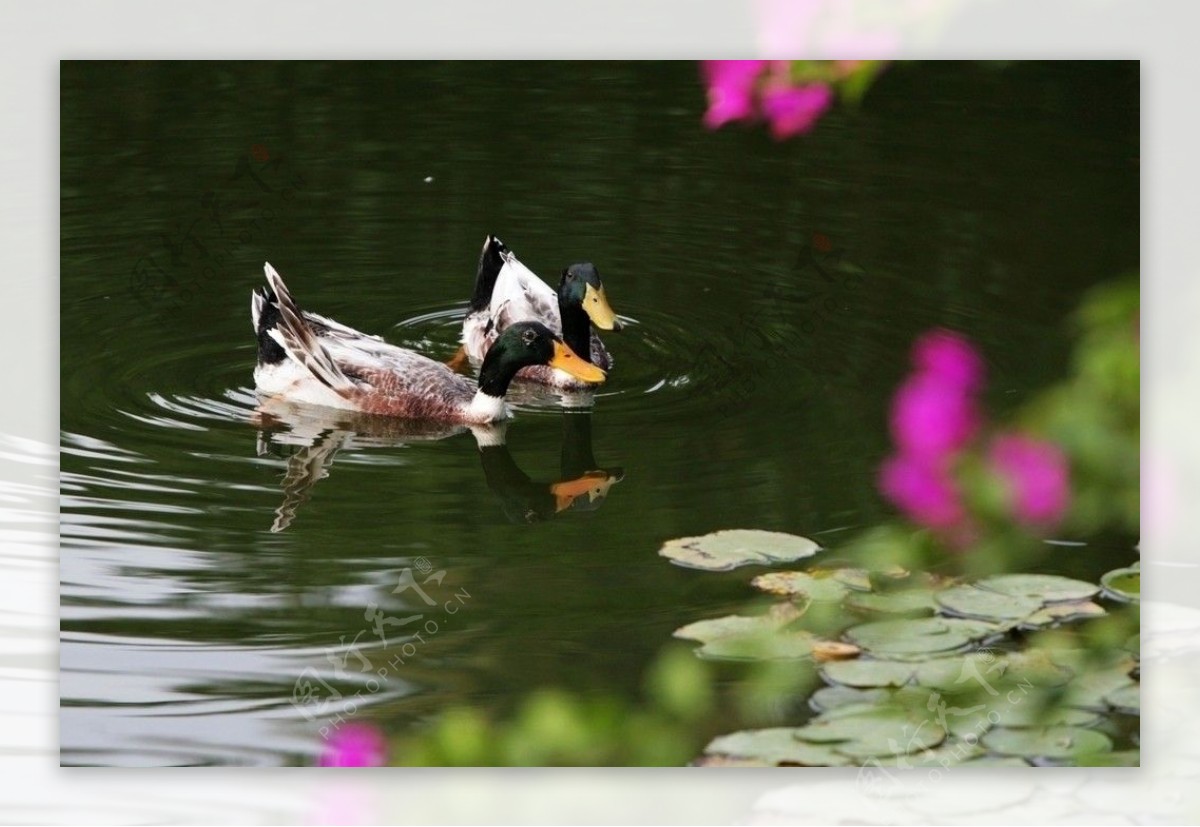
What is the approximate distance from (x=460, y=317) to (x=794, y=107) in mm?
1652

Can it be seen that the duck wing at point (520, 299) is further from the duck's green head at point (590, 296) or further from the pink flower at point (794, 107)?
the pink flower at point (794, 107)

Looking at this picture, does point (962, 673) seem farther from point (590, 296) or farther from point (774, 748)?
point (590, 296)

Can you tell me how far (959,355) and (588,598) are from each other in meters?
1.46

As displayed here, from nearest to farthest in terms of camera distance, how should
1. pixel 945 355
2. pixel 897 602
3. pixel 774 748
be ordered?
pixel 774 748 → pixel 897 602 → pixel 945 355

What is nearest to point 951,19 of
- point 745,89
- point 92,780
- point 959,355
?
point 745,89

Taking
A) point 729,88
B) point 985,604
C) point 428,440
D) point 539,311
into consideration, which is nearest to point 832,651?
point 985,604

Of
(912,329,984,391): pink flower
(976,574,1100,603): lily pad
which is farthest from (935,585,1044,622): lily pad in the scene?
(912,329,984,391): pink flower

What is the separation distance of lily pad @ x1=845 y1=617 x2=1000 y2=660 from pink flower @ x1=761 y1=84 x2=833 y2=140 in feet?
4.85

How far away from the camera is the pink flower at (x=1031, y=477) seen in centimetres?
620

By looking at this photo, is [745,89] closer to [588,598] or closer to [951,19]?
[951,19]

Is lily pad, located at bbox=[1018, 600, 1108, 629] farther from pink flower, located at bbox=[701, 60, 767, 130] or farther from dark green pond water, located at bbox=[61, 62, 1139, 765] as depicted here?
pink flower, located at bbox=[701, 60, 767, 130]

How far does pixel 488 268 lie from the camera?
24.6 feet

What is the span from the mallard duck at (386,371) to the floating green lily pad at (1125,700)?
2073 millimetres

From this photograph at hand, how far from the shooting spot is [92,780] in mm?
5754
